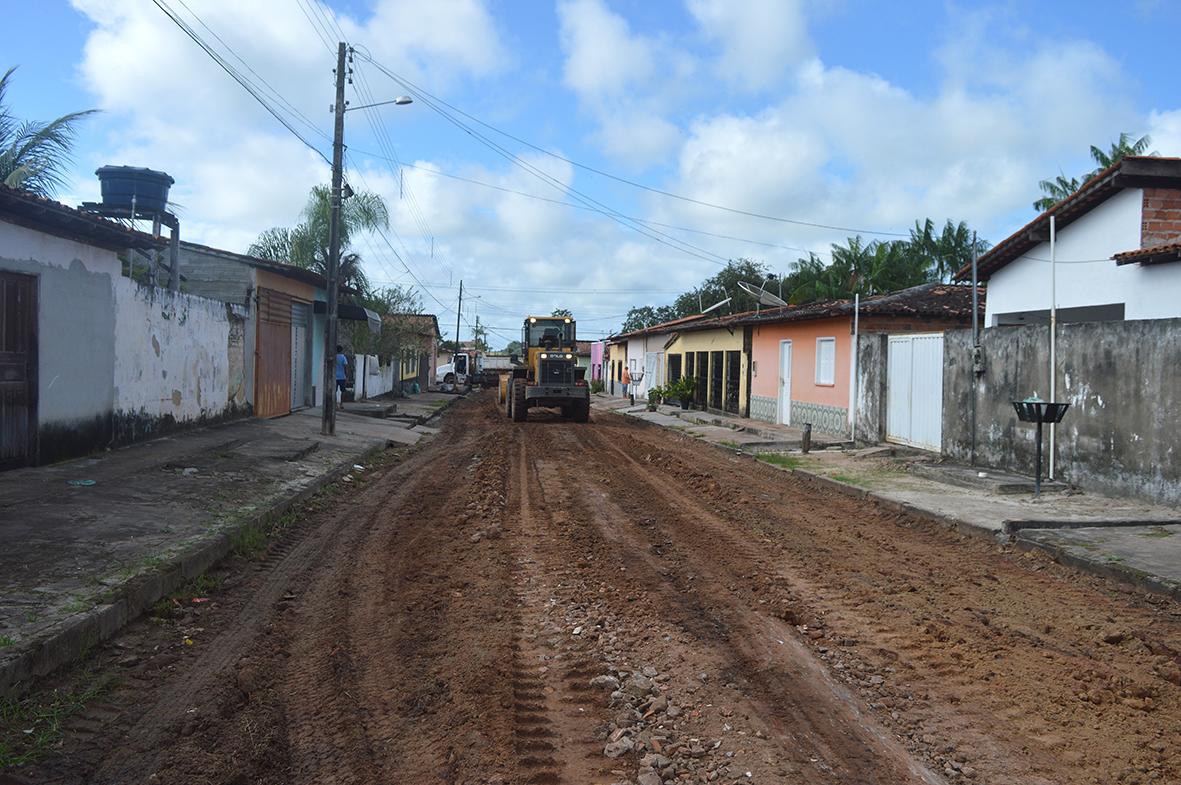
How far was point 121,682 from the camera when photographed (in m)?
4.58

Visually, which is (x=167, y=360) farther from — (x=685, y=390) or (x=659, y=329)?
(x=659, y=329)

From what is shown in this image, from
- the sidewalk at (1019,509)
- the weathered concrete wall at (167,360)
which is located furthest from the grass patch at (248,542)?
the sidewalk at (1019,509)

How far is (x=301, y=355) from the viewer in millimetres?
24219

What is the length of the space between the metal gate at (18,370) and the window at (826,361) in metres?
15.8

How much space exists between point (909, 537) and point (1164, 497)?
3235 millimetres

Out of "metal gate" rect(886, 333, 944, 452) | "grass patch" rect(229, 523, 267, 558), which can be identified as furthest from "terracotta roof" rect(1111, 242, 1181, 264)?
"grass patch" rect(229, 523, 267, 558)

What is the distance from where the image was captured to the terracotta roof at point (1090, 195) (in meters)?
13.4

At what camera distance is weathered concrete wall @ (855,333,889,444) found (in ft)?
55.0

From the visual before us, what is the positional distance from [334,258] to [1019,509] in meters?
13.2

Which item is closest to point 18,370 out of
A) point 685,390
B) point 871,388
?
point 871,388

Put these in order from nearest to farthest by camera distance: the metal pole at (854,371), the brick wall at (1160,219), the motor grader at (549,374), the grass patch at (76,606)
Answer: the grass patch at (76,606) → the brick wall at (1160,219) → the metal pole at (854,371) → the motor grader at (549,374)

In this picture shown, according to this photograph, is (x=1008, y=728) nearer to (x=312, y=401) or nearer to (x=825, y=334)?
(x=825, y=334)

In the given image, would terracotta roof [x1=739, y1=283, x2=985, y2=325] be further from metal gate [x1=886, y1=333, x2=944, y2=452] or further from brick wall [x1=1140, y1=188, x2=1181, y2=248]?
brick wall [x1=1140, y1=188, x2=1181, y2=248]

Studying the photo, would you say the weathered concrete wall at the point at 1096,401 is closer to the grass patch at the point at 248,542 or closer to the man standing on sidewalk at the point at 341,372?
the grass patch at the point at 248,542
